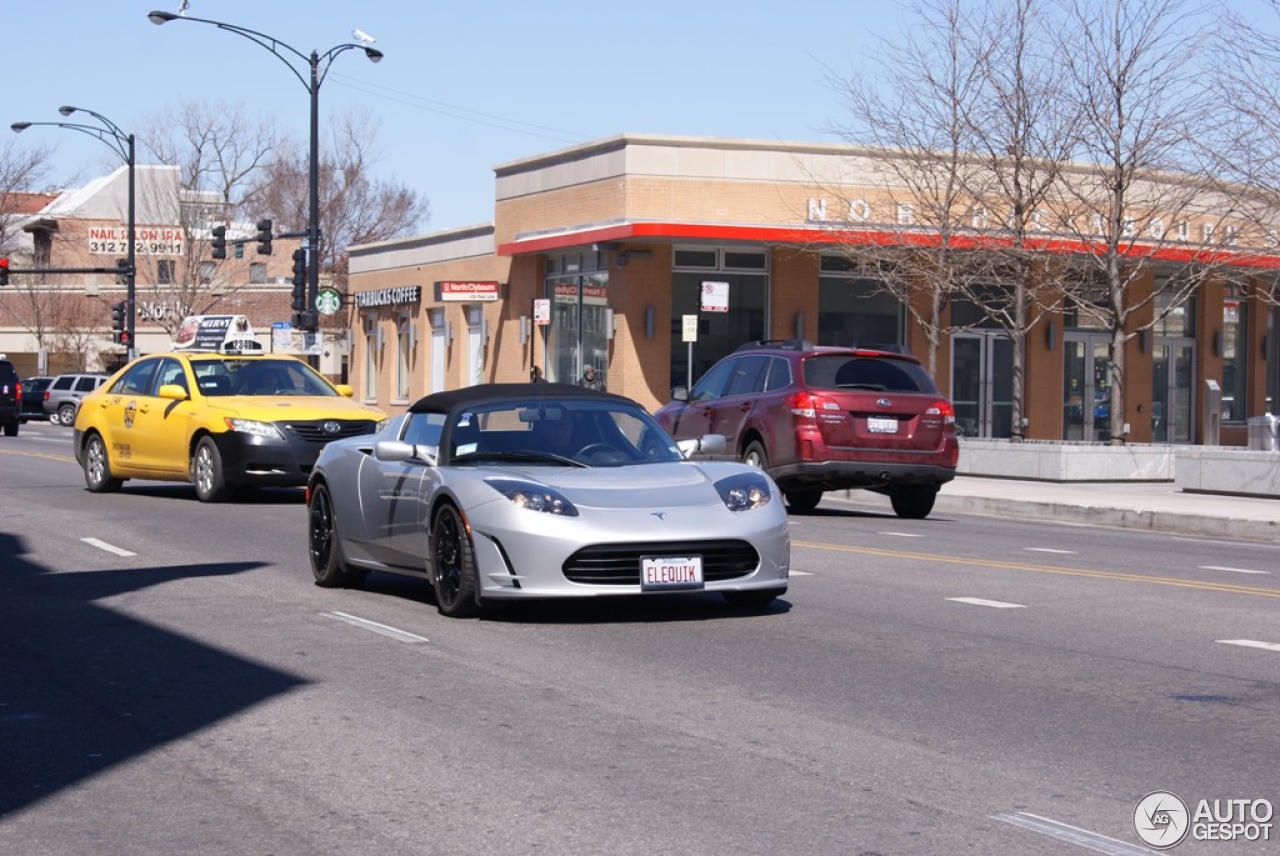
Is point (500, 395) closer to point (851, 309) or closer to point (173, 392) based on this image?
point (173, 392)

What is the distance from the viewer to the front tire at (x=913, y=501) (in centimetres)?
2097

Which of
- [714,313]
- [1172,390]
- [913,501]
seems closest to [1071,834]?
[913,501]

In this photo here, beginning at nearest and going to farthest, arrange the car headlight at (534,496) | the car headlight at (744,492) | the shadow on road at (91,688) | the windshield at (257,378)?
the shadow on road at (91,688) → the car headlight at (534,496) → the car headlight at (744,492) → the windshield at (257,378)

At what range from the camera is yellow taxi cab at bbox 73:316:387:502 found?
2025 cm

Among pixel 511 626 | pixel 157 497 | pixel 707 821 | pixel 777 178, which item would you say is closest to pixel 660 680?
pixel 511 626

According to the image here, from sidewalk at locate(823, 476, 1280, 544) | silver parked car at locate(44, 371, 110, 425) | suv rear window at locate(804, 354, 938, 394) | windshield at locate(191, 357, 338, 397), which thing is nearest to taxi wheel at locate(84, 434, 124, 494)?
windshield at locate(191, 357, 338, 397)

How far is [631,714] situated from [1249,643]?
4.06 m

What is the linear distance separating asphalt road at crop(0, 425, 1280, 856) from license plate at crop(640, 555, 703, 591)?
31cm

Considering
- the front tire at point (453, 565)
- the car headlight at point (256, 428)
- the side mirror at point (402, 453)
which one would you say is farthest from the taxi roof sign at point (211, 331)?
the front tire at point (453, 565)

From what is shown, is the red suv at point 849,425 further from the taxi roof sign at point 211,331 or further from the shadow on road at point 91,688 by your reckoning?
the taxi roof sign at point 211,331

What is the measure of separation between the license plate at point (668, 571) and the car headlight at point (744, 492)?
0.51 metres

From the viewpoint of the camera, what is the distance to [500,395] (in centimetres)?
1173

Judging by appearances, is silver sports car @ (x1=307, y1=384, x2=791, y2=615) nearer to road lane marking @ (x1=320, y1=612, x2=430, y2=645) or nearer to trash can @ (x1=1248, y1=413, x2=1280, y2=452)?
road lane marking @ (x1=320, y1=612, x2=430, y2=645)

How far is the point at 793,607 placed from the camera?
37.8 feet
